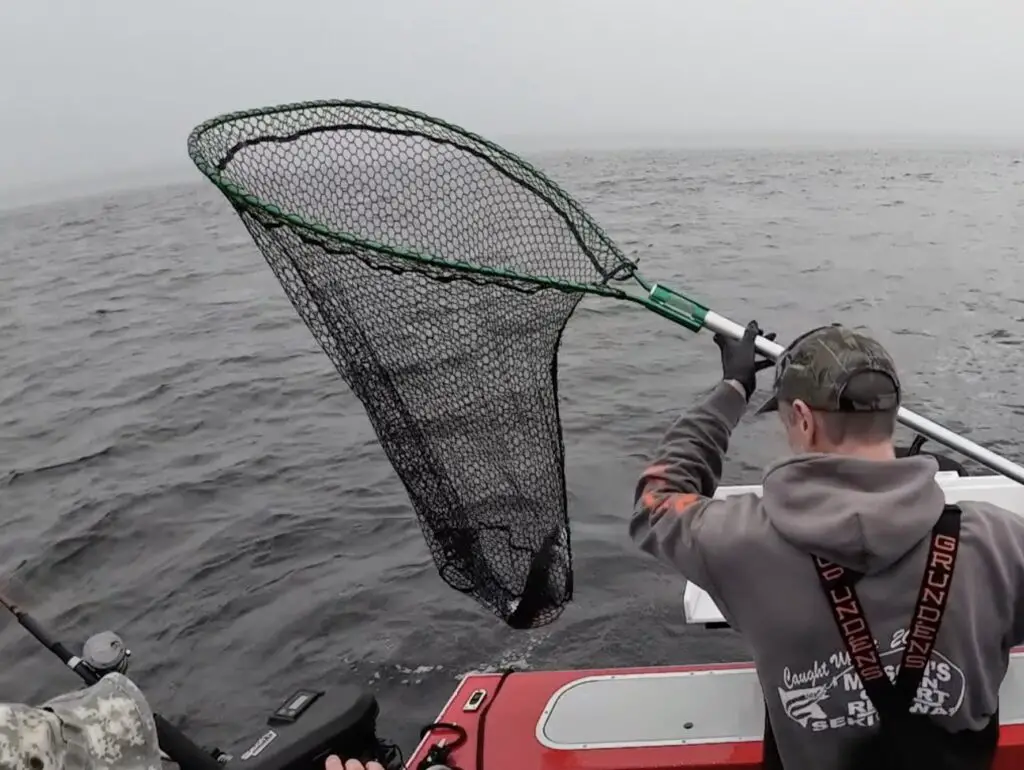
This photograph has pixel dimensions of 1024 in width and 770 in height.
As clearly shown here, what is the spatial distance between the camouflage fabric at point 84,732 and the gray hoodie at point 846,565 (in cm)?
122

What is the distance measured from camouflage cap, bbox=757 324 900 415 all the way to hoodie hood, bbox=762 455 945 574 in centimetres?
13

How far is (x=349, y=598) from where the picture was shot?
238 inches

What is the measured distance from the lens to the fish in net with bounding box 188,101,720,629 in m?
2.90

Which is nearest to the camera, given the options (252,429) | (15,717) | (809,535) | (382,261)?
→ (15,717)

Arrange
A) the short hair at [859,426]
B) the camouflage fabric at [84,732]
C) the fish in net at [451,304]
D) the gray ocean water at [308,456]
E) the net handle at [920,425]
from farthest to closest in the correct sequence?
the gray ocean water at [308,456] < the fish in net at [451,304] < the net handle at [920,425] < the short hair at [859,426] < the camouflage fabric at [84,732]

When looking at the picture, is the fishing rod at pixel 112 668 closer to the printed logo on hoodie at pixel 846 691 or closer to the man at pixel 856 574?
the man at pixel 856 574

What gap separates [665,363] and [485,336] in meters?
7.83

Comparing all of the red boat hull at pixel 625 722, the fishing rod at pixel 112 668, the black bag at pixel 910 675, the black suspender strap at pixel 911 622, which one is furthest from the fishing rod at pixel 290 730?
the black suspender strap at pixel 911 622

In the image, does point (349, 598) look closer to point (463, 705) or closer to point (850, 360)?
point (463, 705)

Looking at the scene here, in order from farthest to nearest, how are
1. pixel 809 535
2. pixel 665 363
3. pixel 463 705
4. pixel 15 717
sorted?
pixel 665 363 → pixel 463 705 → pixel 809 535 → pixel 15 717

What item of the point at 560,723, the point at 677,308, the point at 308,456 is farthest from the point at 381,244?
the point at 308,456

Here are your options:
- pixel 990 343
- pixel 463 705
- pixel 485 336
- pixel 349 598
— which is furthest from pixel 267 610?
pixel 990 343

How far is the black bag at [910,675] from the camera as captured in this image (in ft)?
5.93

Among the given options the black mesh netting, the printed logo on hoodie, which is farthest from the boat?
the printed logo on hoodie
